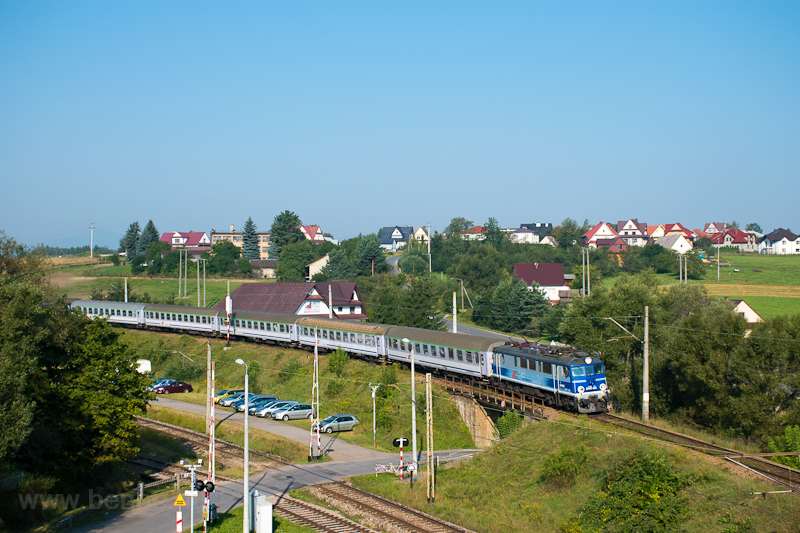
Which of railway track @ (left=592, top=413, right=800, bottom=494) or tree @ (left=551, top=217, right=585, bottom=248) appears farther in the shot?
tree @ (left=551, top=217, right=585, bottom=248)

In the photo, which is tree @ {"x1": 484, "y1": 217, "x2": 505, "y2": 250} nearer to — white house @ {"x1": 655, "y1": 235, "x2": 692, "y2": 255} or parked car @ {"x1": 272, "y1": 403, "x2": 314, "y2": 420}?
white house @ {"x1": 655, "y1": 235, "x2": 692, "y2": 255}

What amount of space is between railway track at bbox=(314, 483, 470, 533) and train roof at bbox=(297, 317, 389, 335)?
20.1 meters

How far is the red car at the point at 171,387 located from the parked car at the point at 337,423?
56.1ft

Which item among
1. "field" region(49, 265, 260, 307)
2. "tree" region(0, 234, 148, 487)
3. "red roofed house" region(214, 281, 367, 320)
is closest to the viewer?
"tree" region(0, 234, 148, 487)

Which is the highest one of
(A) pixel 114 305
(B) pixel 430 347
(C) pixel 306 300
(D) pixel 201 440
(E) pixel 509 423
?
(C) pixel 306 300

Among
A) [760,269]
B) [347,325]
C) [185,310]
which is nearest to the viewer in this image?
[347,325]

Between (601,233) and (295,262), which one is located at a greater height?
(601,233)

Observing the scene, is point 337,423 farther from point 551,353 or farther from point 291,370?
point 551,353

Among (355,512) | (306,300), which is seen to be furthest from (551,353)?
(306,300)

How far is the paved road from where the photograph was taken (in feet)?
80.3

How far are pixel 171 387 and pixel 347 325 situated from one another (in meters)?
15.2

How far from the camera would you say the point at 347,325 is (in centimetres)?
5188

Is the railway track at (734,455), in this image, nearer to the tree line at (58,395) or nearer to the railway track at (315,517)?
the railway track at (315,517)

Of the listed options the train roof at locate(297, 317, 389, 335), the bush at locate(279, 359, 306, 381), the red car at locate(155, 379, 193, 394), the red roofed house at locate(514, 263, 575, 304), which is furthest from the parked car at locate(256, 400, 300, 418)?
the red roofed house at locate(514, 263, 575, 304)
